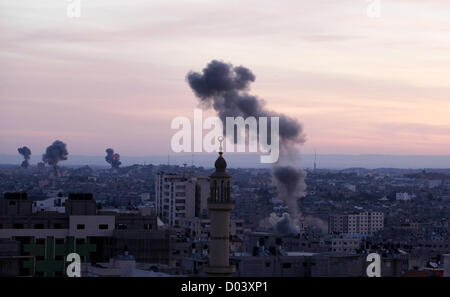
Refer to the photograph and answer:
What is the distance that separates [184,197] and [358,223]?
153 feet

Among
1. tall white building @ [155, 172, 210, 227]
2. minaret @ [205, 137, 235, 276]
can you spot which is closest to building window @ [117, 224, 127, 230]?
minaret @ [205, 137, 235, 276]

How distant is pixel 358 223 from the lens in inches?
6718

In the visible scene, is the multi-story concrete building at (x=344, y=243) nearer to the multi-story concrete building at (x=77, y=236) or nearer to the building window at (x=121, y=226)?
the building window at (x=121, y=226)

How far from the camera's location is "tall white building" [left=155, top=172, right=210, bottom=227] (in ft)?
419

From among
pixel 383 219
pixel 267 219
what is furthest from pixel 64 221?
pixel 383 219

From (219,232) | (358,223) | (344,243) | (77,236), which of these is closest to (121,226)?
(77,236)

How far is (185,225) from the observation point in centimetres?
11544

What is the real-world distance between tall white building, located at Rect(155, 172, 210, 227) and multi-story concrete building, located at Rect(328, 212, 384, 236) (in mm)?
32508

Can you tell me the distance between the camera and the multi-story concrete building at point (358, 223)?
538 ft

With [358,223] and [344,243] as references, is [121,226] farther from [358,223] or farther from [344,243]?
[358,223]

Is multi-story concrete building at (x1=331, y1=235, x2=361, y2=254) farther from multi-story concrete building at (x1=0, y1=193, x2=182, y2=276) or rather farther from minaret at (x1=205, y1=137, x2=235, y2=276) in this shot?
minaret at (x1=205, y1=137, x2=235, y2=276)

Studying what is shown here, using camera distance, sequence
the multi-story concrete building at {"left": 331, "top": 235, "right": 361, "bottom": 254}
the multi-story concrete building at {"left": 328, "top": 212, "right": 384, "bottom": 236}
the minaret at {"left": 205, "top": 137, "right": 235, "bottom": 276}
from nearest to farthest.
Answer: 1. the minaret at {"left": 205, "top": 137, "right": 235, "bottom": 276}
2. the multi-story concrete building at {"left": 331, "top": 235, "right": 361, "bottom": 254}
3. the multi-story concrete building at {"left": 328, "top": 212, "right": 384, "bottom": 236}
